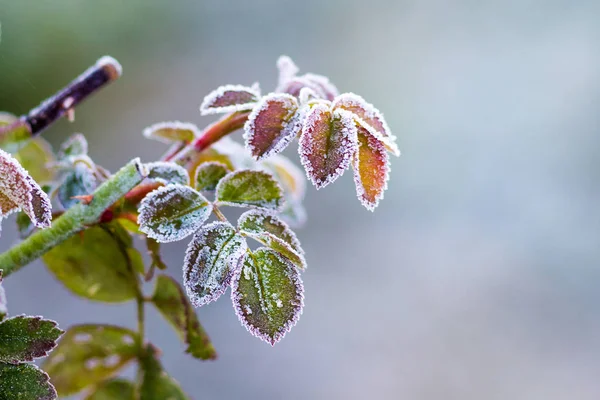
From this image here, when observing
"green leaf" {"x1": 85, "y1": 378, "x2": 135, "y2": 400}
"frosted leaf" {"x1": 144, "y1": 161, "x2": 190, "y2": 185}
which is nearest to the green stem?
"frosted leaf" {"x1": 144, "y1": 161, "x2": 190, "y2": 185}

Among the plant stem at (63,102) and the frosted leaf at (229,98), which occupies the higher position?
the frosted leaf at (229,98)

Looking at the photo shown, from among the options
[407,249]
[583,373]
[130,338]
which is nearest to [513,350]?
[583,373]

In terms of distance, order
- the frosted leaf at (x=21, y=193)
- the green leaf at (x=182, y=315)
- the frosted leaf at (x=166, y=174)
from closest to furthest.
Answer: the frosted leaf at (x=21, y=193), the frosted leaf at (x=166, y=174), the green leaf at (x=182, y=315)

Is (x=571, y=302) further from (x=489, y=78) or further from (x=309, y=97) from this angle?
(x=309, y=97)

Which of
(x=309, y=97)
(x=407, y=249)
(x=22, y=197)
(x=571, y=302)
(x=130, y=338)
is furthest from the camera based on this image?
(x=407, y=249)

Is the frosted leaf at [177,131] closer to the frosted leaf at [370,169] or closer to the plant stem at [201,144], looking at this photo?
the plant stem at [201,144]

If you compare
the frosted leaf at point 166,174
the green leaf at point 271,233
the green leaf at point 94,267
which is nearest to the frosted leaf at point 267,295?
the green leaf at point 271,233
